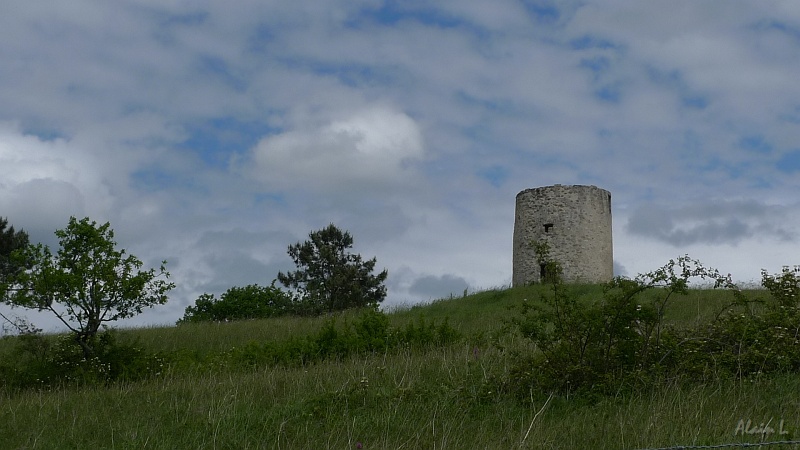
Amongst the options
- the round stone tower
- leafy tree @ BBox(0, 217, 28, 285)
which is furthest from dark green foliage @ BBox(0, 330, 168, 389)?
leafy tree @ BBox(0, 217, 28, 285)

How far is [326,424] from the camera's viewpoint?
22.4 ft

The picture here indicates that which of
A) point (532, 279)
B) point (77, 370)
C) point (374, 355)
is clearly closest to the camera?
point (374, 355)

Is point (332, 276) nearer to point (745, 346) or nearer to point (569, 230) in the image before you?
point (569, 230)

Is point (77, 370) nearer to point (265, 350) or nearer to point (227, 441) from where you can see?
point (265, 350)

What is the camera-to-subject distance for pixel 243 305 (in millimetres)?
36531

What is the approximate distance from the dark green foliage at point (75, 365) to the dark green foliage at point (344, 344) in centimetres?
155

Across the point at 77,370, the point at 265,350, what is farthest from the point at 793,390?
the point at 77,370

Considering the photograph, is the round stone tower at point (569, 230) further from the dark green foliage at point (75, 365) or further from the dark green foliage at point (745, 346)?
the dark green foliage at point (745, 346)

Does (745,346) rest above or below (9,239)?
below

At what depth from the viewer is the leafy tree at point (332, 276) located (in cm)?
3638

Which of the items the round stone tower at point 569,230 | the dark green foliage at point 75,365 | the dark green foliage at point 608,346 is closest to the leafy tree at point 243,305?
the round stone tower at point 569,230

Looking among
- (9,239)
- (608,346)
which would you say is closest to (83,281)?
(608,346)

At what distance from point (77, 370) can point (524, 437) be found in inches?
339

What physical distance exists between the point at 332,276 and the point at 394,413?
30.6 m
